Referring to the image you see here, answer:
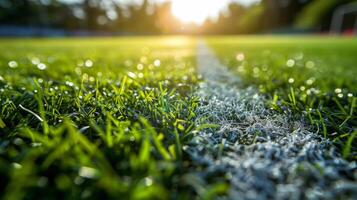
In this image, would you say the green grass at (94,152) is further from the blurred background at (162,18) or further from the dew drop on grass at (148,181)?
the blurred background at (162,18)

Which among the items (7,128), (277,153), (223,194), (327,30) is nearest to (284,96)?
(277,153)

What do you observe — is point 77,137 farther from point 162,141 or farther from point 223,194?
point 223,194

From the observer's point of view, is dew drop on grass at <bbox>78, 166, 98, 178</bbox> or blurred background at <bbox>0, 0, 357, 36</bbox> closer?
dew drop on grass at <bbox>78, 166, 98, 178</bbox>

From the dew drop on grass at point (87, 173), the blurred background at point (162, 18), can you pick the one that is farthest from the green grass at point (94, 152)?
the blurred background at point (162, 18)

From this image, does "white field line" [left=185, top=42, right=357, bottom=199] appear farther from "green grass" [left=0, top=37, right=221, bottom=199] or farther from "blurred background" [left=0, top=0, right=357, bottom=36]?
"blurred background" [left=0, top=0, right=357, bottom=36]

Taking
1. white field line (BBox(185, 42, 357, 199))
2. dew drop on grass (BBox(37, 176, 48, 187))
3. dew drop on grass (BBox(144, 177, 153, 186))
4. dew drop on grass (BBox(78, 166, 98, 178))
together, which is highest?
dew drop on grass (BBox(78, 166, 98, 178))

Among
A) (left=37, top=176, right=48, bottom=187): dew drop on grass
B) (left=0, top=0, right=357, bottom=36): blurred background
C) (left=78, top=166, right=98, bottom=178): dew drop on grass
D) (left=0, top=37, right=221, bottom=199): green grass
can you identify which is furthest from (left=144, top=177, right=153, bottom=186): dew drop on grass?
(left=0, top=0, right=357, bottom=36): blurred background
